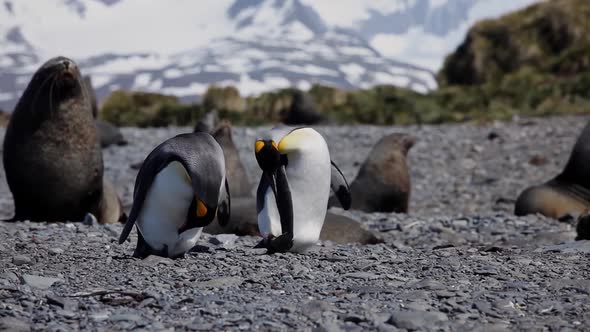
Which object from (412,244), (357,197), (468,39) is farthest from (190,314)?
(468,39)

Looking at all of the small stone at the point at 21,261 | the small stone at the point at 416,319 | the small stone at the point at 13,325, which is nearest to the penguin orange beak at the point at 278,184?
the small stone at the point at 21,261

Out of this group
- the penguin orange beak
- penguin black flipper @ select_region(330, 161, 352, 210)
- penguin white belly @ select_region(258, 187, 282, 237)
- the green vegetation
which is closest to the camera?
the penguin orange beak

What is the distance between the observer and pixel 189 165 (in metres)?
4.13

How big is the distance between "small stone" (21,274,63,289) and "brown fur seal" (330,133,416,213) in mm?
5298

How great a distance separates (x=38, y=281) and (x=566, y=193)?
597cm

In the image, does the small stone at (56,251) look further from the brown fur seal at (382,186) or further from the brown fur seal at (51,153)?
the brown fur seal at (382,186)

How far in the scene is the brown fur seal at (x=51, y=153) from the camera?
6.86m

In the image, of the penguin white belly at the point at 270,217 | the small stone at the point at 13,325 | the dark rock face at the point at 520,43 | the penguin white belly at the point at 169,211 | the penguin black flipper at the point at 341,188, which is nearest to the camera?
the small stone at the point at 13,325

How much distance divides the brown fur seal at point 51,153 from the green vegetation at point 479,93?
11747mm

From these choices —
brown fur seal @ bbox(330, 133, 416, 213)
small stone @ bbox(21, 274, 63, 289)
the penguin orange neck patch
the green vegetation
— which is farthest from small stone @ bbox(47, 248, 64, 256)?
the green vegetation

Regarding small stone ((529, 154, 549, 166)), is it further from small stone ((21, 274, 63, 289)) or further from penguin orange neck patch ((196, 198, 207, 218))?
small stone ((21, 274, 63, 289))

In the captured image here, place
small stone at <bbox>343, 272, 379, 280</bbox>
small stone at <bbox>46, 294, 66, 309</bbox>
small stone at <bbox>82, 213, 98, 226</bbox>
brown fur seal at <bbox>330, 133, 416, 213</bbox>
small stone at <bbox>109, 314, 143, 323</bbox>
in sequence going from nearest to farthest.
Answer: small stone at <bbox>109, 314, 143, 323</bbox>, small stone at <bbox>46, 294, 66, 309</bbox>, small stone at <bbox>343, 272, 379, 280</bbox>, small stone at <bbox>82, 213, 98, 226</bbox>, brown fur seal at <bbox>330, 133, 416, 213</bbox>

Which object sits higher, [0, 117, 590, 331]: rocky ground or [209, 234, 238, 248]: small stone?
[0, 117, 590, 331]: rocky ground

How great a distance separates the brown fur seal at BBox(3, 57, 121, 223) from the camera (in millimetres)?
6855
